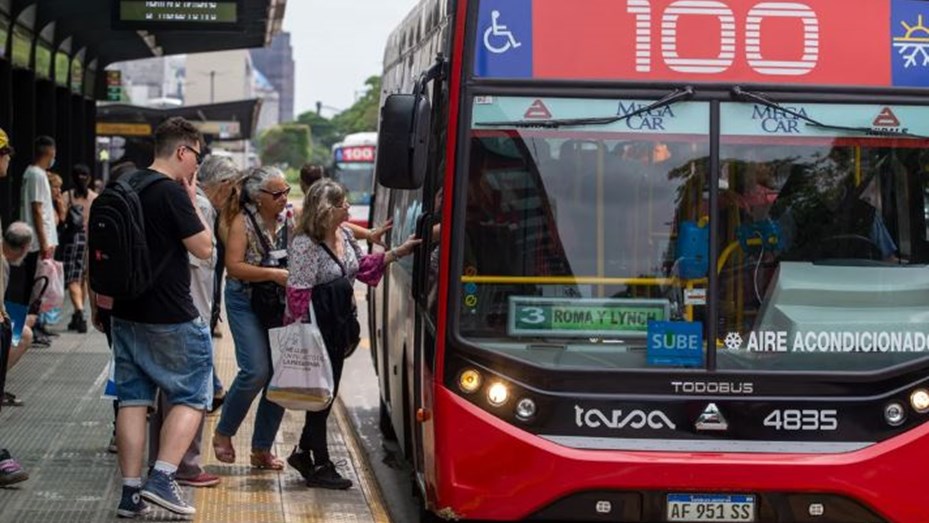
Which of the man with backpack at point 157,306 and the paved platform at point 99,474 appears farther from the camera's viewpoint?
the paved platform at point 99,474

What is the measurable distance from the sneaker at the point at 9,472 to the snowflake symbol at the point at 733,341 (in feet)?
12.4

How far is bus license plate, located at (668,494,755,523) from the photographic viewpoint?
6.95m

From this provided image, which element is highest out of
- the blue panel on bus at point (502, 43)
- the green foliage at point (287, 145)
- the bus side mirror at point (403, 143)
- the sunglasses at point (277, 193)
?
the green foliage at point (287, 145)

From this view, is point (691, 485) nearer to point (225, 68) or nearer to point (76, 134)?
point (76, 134)

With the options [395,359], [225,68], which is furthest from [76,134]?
[225,68]

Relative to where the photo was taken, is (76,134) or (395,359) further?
(76,134)

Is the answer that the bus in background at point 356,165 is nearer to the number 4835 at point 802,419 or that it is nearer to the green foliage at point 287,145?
the number 4835 at point 802,419

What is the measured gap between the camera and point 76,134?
82.3 feet

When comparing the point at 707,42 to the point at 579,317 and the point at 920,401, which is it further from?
the point at 920,401

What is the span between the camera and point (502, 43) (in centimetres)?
709

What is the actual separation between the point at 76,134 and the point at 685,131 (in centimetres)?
1924

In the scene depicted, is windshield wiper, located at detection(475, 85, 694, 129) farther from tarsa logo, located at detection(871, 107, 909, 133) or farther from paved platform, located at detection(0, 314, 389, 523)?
paved platform, located at detection(0, 314, 389, 523)

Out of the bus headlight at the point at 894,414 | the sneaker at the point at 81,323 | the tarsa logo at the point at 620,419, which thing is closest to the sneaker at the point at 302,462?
the tarsa logo at the point at 620,419

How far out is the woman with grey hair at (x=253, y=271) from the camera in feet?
30.1
